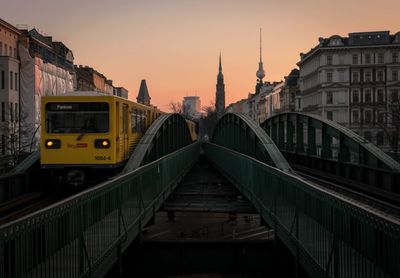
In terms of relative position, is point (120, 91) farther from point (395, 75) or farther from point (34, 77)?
point (34, 77)

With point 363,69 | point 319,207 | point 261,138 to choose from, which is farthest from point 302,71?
point 319,207

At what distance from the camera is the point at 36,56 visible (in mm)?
54656

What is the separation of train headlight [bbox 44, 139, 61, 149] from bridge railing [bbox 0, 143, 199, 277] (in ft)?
14.1

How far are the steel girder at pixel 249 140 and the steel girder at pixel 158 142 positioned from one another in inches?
123

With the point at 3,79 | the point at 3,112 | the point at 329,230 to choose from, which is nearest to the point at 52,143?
the point at 329,230

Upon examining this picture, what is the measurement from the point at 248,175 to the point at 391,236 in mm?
10657

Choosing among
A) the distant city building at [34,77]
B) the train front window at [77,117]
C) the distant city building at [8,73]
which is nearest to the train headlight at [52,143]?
the train front window at [77,117]

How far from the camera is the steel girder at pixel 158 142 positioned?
1559 centimetres

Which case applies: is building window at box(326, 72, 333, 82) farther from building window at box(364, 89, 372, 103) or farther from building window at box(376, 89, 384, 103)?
building window at box(376, 89, 384, 103)

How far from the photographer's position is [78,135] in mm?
15133

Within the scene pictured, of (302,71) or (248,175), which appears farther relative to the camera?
(302,71)

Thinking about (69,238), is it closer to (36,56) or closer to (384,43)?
(36,56)

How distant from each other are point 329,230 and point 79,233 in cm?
346

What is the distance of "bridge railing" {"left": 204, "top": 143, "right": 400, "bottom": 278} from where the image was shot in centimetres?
531
